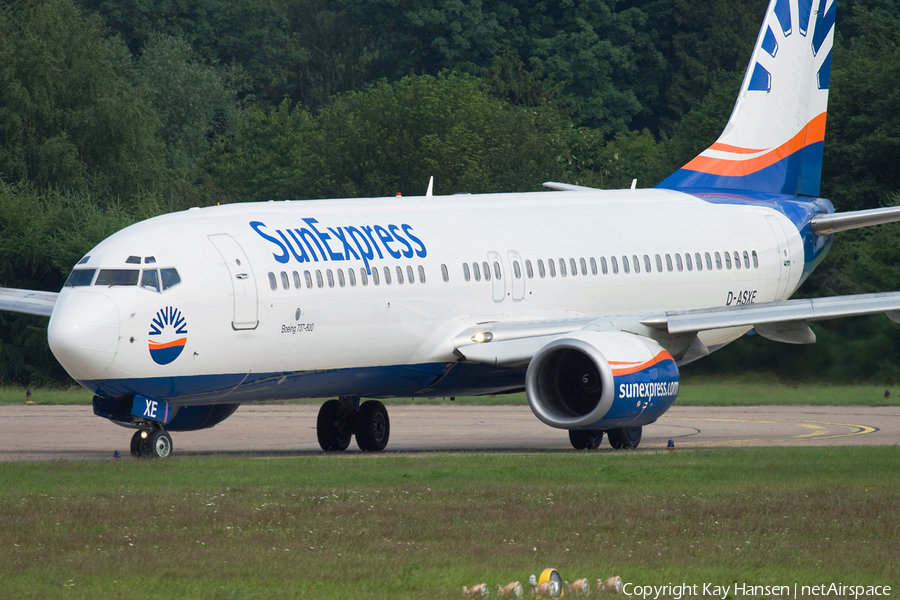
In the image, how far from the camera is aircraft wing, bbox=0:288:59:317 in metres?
25.5

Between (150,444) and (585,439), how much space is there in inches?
297

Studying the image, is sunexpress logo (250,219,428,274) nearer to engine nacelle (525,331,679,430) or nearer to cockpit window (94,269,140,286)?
cockpit window (94,269,140,286)

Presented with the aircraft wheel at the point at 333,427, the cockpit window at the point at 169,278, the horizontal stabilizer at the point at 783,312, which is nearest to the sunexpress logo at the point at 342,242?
the cockpit window at the point at 169,278

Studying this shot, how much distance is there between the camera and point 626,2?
279 feet

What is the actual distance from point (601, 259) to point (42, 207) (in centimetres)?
2574

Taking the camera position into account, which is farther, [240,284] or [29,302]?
[29,302]

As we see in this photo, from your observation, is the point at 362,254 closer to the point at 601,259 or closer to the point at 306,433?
the point at 601,259

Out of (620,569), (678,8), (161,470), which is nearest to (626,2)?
(678,8)

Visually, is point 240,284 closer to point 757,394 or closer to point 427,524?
point 427,524

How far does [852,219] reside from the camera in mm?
30422

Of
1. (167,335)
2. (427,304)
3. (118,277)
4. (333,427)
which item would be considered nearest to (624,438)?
(427,304)

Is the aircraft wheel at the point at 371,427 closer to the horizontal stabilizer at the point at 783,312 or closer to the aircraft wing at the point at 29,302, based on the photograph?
the horizontal stabilizer at the point at 783,312

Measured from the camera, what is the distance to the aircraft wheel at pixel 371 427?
26.4 meters

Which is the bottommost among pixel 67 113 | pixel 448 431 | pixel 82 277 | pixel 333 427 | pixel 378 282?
pixel 448 431
